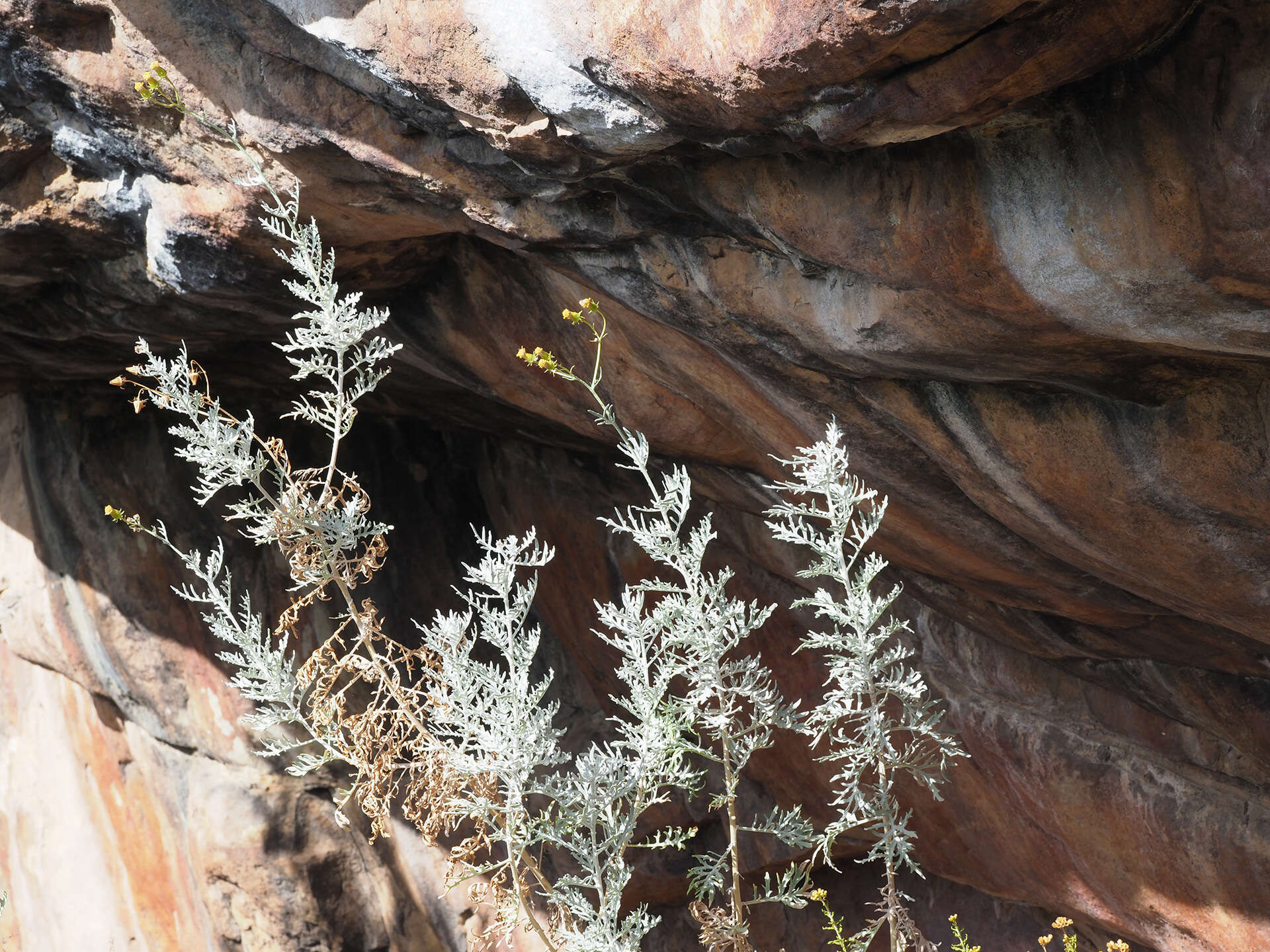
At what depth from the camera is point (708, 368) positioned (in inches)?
130

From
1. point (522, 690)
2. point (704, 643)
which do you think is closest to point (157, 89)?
point (522, 690)

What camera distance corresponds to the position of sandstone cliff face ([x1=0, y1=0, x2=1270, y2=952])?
6.23 ft

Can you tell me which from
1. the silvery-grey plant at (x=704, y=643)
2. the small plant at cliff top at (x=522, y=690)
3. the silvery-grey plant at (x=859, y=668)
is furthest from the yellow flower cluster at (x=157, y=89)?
the silvery-grey plant at (x=859, y=668)

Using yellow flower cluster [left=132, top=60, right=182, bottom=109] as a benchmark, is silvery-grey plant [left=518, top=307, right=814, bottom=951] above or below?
below

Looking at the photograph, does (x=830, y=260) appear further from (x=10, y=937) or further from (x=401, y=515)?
(x=10, y=937)

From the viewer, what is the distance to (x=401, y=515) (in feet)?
20.0

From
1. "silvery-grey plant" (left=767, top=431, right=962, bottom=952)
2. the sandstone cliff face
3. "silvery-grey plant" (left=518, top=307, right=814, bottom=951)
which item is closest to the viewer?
the sandstone cliff face

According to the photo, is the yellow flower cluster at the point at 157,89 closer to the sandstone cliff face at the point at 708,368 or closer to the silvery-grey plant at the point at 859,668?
the sandstone cliff face at the point at 708,368

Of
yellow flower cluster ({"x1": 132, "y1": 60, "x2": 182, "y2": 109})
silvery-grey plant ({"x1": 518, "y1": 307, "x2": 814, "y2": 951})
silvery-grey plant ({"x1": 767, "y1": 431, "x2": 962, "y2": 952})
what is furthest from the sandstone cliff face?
silvery-grey plant ({"x1": 518, "y1": 307, "x2": 814, "y2": 951})

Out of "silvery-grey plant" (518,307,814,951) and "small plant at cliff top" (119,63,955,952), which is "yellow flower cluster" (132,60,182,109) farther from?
"silvery-grey plant" (518,307,814,951)

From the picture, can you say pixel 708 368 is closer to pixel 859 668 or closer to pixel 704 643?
pixel 704 643

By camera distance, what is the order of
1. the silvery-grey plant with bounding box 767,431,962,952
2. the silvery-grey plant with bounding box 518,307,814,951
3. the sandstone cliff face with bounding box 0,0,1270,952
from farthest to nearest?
the silvery-grey plant with bounding box 518,307,814,951
the silvery-grey plant with bounding box 767,431,962,952
the sandstone cliff face with bounding box 0,0,1270,952

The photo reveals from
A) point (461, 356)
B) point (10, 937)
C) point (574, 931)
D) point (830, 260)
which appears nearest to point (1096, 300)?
point (830, 260)

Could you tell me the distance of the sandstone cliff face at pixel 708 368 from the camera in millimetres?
1900
